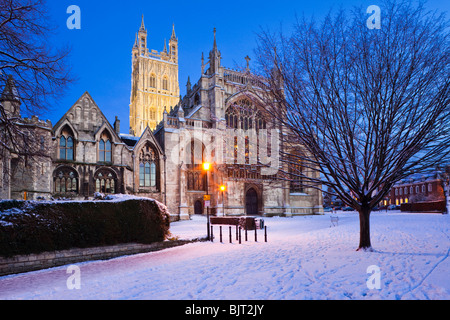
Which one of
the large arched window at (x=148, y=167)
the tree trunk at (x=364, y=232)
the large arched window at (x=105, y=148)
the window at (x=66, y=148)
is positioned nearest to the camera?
the tree trunk at (x=364, y=232)

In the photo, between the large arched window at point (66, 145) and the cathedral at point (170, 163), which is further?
the large arched window at point (66, 145)

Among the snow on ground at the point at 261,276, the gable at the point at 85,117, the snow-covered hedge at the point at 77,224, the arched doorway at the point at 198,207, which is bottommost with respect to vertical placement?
the arched doorway at the point at 198,207

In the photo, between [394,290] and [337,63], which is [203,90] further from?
[394,290]

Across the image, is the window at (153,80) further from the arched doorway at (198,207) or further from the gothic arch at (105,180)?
the gothic arch at (105,180)

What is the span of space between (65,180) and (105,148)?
4640 millimetres

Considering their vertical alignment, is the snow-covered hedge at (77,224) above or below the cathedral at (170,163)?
below

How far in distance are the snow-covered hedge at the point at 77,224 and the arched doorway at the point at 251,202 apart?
25.5m

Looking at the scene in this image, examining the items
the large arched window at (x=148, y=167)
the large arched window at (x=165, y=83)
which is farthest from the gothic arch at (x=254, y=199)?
the large arched window at (x=165, y=83)

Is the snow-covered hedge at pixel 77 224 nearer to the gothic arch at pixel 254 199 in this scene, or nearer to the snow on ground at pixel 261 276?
the snow on ground at pixel 261 276

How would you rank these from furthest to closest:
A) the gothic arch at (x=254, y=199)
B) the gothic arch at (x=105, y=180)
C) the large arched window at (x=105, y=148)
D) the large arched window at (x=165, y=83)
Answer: the large arched window at (x=165, y=83) → the gothic arch at (x=254, y=199) → the large arched window at (x=105, y=148) → the gothic arch at (x=105, y=180)

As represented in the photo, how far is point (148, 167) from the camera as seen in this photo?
108 feet

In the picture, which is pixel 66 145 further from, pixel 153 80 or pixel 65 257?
pixel 153 80

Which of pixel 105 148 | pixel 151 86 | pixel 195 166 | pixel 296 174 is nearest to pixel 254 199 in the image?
pixel 195 166

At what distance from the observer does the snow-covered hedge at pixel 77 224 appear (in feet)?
33.1
